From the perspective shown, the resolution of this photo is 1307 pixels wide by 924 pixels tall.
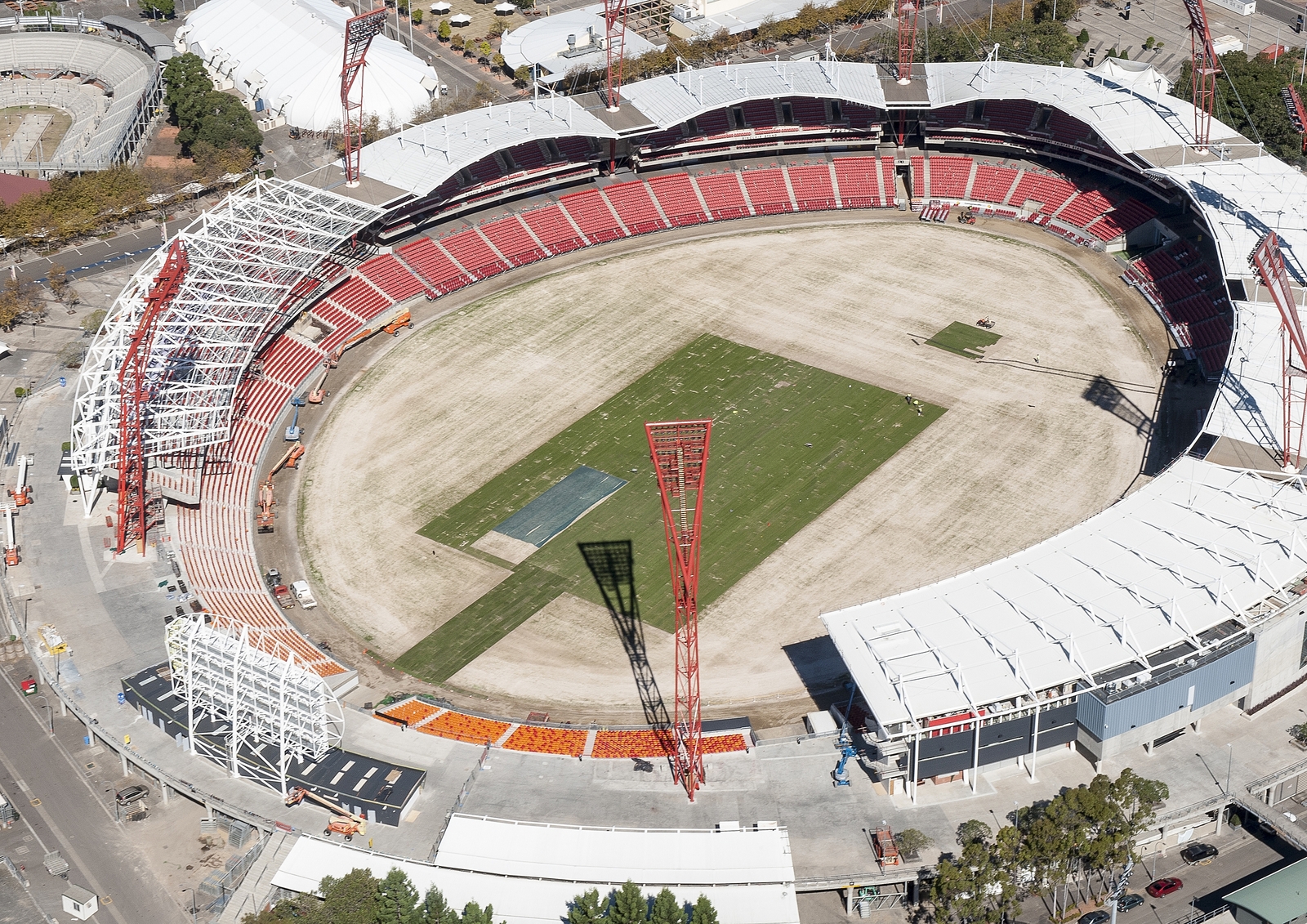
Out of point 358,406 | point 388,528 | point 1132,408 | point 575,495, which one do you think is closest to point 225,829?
point 388,528

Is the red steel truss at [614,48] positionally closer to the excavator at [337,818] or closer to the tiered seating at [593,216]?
the tiered seating at [593,216]

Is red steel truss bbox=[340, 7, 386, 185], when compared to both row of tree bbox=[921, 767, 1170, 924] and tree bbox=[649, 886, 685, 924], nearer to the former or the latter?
tree bbox=[649, 886, 685, 924]

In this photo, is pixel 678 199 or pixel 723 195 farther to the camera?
pixel 723 195

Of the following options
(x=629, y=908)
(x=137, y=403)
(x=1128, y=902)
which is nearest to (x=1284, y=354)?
(x=1128, y=902)

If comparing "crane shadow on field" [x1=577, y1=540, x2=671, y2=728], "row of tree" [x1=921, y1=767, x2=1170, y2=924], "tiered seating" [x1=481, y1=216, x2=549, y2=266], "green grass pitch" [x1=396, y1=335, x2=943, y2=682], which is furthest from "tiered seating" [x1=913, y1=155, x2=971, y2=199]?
"row of tree" [x1=921, y1=767, x2=1170, y2=924]

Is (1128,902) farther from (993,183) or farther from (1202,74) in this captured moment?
(993,183)

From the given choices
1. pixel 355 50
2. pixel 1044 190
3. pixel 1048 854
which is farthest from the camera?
pixel 1044 190

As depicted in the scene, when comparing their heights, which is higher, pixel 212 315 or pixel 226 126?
pixel 226 126
